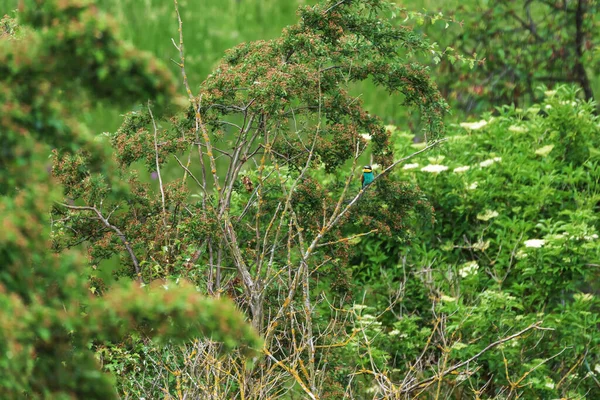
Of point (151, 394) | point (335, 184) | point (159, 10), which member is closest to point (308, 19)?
point (335, 184)

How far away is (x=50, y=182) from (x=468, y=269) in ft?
16.1

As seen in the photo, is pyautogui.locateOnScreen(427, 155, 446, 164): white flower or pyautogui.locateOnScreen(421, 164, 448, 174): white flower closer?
pyautogui.locateOnScreen(421, 164, 448, 174): white flower

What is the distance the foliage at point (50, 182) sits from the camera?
9.12 feet

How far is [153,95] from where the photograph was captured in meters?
2.95

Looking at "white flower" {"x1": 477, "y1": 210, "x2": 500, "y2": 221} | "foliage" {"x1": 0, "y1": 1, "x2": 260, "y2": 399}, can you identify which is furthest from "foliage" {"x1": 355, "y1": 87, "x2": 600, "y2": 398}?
"foliage" {"x1": 0, "y1": 1, "x2": 260, "y2": 399}

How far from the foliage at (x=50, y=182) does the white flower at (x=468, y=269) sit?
4562 mm

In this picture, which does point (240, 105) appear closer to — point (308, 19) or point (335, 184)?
point (308, 19)

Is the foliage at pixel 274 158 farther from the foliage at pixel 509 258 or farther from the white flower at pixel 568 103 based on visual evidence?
the white flower at pixel 568 103

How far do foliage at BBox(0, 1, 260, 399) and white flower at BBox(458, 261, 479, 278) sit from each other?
456cm

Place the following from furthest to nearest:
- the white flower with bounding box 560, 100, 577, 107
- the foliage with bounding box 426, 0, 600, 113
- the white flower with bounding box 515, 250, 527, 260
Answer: the foliage with bounding box 426, 0, 600, 113 < the white flower with bounding box 560, 100, 577, 107 < the white flower with bounding box 515, 250, 527, 260

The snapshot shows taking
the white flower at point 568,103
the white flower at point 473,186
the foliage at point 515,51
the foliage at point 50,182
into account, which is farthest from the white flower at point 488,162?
the foliage at point 50,182

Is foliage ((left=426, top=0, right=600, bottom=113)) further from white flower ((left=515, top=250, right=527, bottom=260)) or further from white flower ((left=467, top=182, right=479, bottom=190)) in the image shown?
white flower ((left=515, top=250, right=527, bottom=260))

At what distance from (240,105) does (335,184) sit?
120 cm

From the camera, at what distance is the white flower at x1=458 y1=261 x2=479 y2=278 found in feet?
23.8
